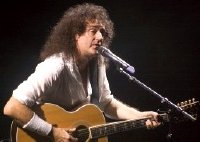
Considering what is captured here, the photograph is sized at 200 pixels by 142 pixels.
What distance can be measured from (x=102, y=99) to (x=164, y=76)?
0.93 meters

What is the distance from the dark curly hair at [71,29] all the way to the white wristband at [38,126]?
1.81ft

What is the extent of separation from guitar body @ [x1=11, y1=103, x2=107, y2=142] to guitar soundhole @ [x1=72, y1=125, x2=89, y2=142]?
0.02 metres

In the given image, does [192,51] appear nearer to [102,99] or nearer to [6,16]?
[102,99]

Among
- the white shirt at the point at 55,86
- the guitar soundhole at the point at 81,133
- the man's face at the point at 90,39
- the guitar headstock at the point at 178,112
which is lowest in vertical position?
the guitar soundhole at the point at 81,133

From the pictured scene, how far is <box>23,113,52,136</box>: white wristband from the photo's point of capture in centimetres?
271

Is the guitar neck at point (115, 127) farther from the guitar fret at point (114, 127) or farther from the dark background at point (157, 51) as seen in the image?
the dark background at point (157, 51)

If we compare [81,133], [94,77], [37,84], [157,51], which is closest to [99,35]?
[94,77]

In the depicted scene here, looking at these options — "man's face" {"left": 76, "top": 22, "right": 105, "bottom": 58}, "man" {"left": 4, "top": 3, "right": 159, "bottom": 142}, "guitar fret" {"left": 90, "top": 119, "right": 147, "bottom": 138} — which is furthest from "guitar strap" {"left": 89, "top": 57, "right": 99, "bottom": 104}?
Result: "guitar fret" {"left": 90, "top": 119, "right": 147, "bottom": 138}

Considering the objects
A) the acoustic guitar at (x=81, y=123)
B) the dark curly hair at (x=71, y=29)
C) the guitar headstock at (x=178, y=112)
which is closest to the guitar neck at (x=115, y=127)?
the acoustic guitar at (x=81, y=123)

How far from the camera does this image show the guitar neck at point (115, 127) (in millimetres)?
2949

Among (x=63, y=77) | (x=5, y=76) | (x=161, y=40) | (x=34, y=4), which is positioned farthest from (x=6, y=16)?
(x=161, y=40)

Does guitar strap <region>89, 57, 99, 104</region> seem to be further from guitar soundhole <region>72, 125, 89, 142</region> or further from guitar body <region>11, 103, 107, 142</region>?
guitar soundhole <region>72, 125, 89, 142</region>

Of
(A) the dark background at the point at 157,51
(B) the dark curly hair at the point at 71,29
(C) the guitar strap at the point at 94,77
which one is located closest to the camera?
(B) the dark curly hair at the point at 71,29

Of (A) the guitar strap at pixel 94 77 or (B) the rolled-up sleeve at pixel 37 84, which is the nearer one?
(B) the rolled-up sleeve at pixel 37 84
